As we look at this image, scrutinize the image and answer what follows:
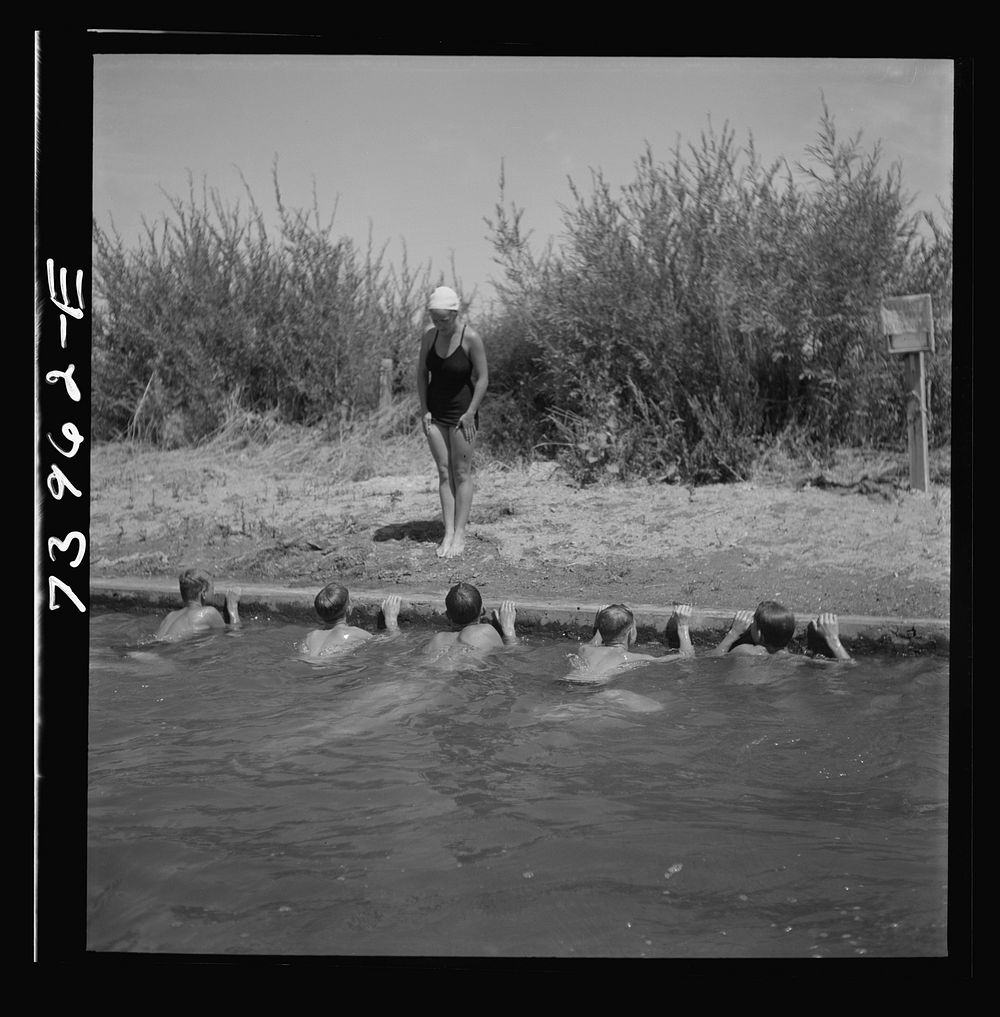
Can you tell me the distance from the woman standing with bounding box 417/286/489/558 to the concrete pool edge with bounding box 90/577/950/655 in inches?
24.9

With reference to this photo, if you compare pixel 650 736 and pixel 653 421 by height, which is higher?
pixel 653 421

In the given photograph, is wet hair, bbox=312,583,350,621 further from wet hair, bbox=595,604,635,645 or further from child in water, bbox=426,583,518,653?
wet hair, bbox=595,604,635,645

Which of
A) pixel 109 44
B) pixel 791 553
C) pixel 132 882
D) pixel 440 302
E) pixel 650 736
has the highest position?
pixel 109 44

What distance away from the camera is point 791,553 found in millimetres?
5426

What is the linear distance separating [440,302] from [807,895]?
3.47 meters

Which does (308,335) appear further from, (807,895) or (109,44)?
(807,895)

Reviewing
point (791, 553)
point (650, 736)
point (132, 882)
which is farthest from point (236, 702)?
point (791, 553)

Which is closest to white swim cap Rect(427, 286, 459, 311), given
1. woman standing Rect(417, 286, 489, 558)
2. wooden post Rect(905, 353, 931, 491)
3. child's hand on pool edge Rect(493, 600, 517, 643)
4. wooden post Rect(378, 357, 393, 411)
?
woman standing Rect(417, 286, 489, 558)

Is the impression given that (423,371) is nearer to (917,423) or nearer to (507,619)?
(507,619)

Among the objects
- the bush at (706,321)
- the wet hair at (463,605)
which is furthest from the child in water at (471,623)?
the bush at (706,321)

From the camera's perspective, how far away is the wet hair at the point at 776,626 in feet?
15.1

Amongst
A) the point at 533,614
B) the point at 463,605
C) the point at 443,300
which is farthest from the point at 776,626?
the point at 443,300

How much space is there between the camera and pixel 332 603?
5.17 m

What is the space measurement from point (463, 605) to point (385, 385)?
2971mm
